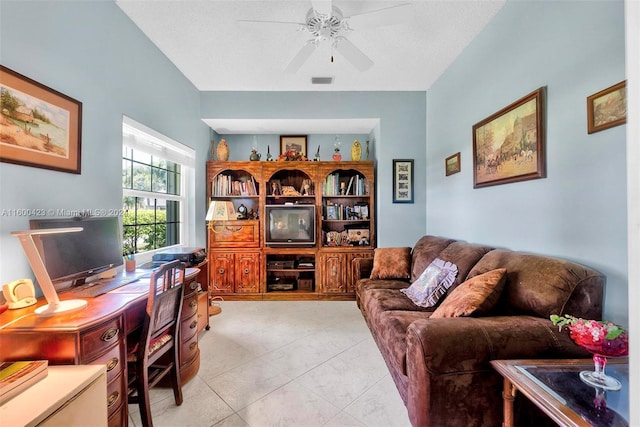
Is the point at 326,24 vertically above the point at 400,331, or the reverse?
the point at 326,24

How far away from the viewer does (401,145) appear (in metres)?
3.60

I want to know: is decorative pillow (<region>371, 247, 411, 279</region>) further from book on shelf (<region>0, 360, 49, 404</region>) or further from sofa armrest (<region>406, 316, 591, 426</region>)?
book on shelf (<region>0, 360, 49, 404</region>)

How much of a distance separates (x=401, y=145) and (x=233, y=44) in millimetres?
2414

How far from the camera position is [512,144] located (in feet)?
6.50

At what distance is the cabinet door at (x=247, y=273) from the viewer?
3666 millimetres

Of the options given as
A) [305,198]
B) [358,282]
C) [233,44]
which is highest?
[233,44]

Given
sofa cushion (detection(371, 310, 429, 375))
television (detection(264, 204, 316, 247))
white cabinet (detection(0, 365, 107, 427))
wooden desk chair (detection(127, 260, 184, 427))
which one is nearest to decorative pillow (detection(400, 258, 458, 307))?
sofa cushion (detection(371, 310, 429, 375))

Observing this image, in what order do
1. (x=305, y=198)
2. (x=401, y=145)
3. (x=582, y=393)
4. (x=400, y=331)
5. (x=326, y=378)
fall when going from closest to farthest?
(x=582, y=393), (x=400, y=331), (x=326, y=378), (x=401, y=145), (x=305, y=198)

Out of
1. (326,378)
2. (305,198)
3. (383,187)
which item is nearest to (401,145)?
(383,187)

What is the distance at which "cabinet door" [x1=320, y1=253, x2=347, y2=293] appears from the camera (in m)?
3.67

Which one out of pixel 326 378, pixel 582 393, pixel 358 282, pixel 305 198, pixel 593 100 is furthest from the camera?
pixel 305 198

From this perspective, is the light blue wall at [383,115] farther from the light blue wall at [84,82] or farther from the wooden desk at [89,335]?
the wooden desk at [89,335]

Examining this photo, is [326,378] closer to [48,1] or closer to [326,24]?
[326,24]

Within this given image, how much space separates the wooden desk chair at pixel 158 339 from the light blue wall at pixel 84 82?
749mm
